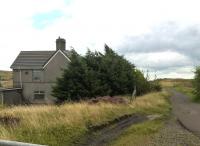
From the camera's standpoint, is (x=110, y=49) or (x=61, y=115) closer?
(x=61, y=115)

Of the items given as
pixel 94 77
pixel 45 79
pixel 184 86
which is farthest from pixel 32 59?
pixel 184 86

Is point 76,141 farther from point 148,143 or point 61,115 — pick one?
point 61,115

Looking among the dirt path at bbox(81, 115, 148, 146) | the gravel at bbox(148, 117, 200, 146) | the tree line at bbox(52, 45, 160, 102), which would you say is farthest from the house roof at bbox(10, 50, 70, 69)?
the gravel at bbox(148, 117, 200, 146)

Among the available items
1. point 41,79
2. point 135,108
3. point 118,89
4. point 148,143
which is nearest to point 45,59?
point 41,79

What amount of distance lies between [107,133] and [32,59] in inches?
1842

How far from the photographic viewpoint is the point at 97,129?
18.8 meters

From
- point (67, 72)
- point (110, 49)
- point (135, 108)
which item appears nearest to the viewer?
point (135, 108)

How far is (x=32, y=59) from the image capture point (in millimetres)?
63500

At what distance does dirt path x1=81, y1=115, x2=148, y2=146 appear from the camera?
612 inches

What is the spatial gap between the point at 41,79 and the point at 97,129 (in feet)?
143

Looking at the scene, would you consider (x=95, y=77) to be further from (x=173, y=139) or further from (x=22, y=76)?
(x=173, y=139)

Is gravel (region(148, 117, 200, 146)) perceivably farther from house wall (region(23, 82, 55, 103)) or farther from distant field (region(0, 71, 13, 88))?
distant field (region(0, 71, 13, 88))

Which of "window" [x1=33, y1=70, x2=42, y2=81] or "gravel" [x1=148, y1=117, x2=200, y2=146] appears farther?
"window" [x1=33, y1=70, x2=42, y2=81]

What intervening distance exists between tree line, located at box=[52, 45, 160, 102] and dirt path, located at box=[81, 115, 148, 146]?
2170cm
